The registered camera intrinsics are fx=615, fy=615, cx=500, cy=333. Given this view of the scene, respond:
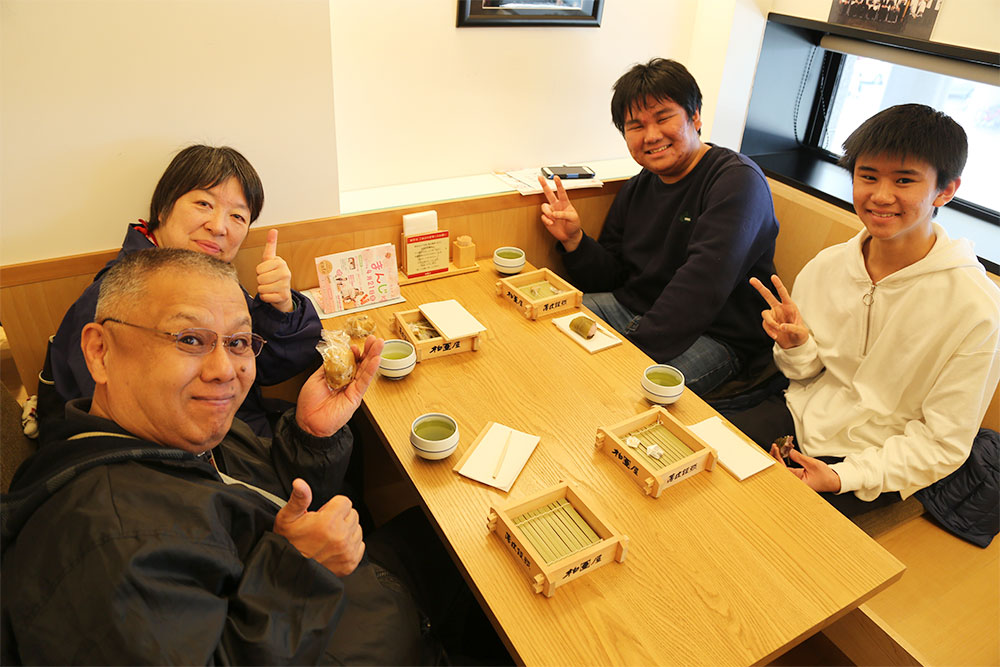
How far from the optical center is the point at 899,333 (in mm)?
1732

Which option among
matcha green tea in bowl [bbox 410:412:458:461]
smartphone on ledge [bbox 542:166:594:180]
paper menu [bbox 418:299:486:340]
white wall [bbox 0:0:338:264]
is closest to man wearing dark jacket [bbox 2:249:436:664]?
matcha green tea in bowl [bbox 410:412:458:461]

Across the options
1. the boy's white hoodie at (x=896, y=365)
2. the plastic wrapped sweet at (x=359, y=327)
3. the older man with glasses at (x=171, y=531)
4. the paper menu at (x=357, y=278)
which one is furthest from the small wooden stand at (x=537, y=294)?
the older man with glasses at (x=171, y=531)

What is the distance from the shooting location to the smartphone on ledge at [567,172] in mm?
2736

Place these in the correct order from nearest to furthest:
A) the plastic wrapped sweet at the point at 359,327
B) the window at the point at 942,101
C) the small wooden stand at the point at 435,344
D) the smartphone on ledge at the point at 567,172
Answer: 1. the small wooden stand at the point at 435,344
2. the plastic wrapped sweet at the point at 359,327
3. the window at the point at 942,101
4. the smartphone on ledge at the point at 567,172

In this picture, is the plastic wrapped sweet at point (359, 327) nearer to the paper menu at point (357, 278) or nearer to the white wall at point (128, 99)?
the paper menu at point (357, 278)

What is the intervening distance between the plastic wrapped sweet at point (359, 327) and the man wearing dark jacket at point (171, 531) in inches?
26.1

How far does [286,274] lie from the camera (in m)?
1.81

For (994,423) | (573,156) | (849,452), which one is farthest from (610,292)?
(994,423)

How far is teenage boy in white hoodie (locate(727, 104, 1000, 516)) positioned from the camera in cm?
160

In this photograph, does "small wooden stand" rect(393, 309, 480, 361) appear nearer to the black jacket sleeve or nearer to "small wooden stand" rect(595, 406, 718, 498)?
the black jacket sleeve

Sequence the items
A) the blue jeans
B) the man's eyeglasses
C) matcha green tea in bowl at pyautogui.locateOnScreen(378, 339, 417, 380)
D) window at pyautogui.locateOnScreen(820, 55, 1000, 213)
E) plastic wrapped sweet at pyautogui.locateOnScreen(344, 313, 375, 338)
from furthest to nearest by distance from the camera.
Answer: window at pyautogui.locateOnScreen(820, 55, 1000, 213) < the blue jeans < plastic wrapped sweet at pyautogui.locateOnScreen(344, 313, 375, 338) < matcha green tea in bowl at pyautogui.locateOnScreen(378, 339, 417, 380) < the man's eyeglasses

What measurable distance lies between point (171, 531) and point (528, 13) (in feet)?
7.60

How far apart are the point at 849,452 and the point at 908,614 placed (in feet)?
1.44

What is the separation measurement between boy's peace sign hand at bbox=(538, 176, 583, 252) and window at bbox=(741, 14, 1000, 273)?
3.45 feet
